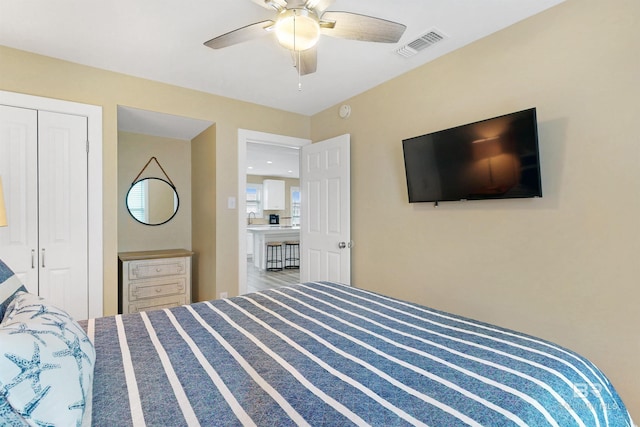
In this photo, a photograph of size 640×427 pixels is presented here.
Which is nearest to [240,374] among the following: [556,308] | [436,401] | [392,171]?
[436,401]

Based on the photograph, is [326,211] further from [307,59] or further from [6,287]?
[6,287]

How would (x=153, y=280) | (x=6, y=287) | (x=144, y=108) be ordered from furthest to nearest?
(x=153, y=280) → (x=144, y=108) → (x=6, y=287)

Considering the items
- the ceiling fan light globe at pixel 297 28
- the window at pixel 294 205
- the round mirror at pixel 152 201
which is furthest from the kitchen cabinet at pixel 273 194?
the ceiling fan light globe at pixel 297 28

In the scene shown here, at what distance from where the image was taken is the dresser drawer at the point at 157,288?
3.20 m

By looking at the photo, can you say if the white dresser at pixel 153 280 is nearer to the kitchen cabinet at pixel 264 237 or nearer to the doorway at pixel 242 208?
the doorway at pixel 242 208

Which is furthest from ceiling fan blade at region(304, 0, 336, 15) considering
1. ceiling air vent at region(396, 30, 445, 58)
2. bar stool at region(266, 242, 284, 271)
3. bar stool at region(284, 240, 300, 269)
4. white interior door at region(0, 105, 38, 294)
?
bar stool at region(284, 240, 300, 269)

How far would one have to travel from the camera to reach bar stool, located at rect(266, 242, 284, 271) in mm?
6479

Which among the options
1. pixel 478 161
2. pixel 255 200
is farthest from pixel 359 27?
pixel 255 200

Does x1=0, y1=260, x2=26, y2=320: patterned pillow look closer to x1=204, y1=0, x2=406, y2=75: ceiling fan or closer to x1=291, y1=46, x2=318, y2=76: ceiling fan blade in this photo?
x1=204, y1=0, x2=406, y2=75: ceiling fan

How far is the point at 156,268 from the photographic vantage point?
331cm

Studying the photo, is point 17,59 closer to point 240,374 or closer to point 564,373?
point 240,374

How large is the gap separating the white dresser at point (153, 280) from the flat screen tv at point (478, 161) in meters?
2.65

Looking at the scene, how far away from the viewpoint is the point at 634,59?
5.25 ft

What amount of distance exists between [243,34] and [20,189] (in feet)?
6.80
